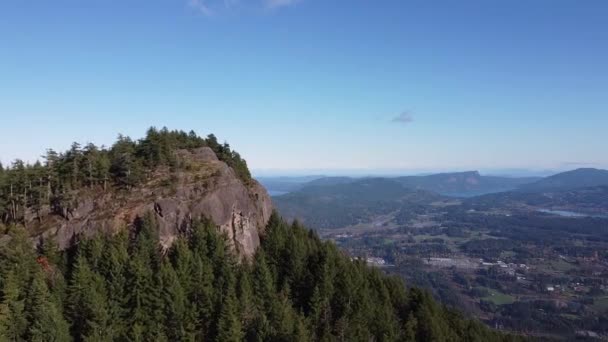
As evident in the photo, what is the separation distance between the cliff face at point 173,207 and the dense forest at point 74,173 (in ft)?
5.77

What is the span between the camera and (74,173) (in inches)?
2840

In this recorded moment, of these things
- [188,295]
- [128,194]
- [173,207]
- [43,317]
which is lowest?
[188,295]

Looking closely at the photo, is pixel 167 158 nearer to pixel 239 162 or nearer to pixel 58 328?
pixel 239 162

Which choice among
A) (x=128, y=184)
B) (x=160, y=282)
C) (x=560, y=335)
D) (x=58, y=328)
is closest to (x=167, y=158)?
(x=128, y=184)

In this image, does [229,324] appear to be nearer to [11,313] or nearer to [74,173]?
[11,313]

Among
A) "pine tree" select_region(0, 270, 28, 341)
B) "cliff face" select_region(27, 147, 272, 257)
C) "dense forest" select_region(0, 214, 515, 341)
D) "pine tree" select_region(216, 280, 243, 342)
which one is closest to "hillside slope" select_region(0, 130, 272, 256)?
"cliff face" select_region(27, 147, 272, 257)

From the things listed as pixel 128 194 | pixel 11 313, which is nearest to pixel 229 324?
pixel 11 313

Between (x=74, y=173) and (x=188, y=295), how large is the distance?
32.1 meters

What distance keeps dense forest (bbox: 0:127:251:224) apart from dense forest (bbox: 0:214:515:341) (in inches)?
359

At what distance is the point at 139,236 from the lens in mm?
60938

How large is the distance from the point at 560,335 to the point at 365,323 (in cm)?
16777

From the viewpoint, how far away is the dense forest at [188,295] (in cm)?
5031

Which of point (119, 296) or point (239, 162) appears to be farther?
point (239, 162)

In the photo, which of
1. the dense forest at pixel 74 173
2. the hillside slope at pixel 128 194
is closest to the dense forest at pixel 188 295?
the hillside slope at pixel 128 194
